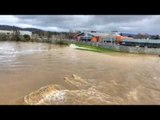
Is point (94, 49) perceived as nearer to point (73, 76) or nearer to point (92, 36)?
point (92, 36)

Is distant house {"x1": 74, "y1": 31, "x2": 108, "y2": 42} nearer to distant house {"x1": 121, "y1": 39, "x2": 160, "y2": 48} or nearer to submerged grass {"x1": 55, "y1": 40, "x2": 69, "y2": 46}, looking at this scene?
submerged grass {"x1": 55, "y1": 40, "x2": 69, "y2": 46}

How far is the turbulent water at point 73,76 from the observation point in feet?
11.9

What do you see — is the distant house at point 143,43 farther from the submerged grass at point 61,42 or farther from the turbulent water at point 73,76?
the submerged grass at point 61,42

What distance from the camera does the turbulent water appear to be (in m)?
3.64

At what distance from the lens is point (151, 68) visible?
416 cm

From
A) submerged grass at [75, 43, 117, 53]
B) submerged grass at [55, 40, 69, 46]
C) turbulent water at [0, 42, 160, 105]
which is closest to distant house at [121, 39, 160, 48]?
turbulent water at [0, 42, 160, 105]

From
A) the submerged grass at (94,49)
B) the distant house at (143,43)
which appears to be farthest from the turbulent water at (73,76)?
the distant house at (143,43)

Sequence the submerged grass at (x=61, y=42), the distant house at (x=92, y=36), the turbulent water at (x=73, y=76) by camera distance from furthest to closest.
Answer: the submerged grass at (x=61, y=42), the distant house at (x=92, y=36), the turbulent water at (x=73, y=76)

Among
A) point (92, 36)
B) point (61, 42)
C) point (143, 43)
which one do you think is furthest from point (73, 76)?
point (143, 43)

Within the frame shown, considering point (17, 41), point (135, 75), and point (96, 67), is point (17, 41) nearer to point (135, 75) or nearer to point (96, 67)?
point (96, 67)

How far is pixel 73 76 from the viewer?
13.1 feet

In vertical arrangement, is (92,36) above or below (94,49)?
above
